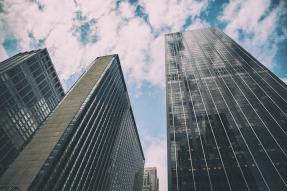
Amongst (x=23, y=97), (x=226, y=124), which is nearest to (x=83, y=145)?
(x=23, y=97)

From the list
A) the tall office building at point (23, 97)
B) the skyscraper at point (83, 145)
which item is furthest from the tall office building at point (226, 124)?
the tall office building at point (23, 97)

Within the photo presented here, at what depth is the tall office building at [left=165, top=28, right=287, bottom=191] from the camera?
66438mm

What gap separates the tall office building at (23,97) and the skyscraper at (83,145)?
38.4ft

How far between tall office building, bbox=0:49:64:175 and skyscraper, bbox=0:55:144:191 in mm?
11713

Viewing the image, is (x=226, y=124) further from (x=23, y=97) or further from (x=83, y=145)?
(x=23, y=97)

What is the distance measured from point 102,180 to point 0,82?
1884 inches

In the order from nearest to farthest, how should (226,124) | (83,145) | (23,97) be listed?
(83,145), (226,124), (23,97)

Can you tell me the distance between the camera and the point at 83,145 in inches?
2933

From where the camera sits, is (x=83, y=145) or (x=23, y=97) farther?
(x=23, y=97)

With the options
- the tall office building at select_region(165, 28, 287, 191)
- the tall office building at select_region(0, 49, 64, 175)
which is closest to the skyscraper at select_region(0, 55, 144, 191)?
the tall office building at select_region(0, 49, 64, 175)

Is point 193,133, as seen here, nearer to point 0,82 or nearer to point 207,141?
point 207,141

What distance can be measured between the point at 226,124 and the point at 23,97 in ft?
243

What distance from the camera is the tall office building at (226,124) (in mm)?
66438

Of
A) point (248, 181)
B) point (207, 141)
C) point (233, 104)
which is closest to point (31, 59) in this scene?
point (207, 141)
